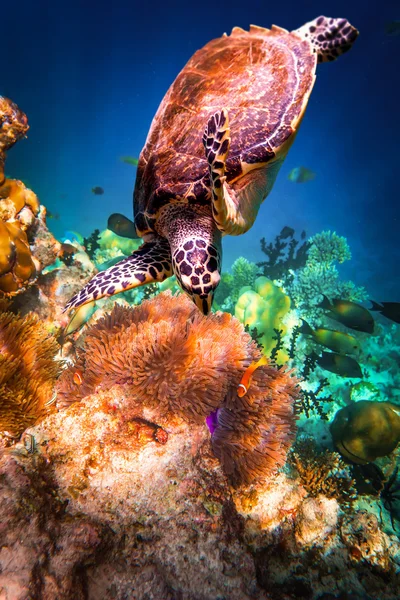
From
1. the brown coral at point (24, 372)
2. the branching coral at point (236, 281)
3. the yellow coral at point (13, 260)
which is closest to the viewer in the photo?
the brown coral at point (24, 372)

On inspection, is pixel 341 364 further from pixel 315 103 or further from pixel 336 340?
pixel 315 103

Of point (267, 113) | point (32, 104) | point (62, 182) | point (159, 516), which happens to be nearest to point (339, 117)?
point (267, 113)

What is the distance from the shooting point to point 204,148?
2420 mm

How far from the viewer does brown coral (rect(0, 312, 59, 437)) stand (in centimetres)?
206

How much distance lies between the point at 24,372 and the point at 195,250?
1876mm

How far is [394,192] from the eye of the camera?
94.3ft

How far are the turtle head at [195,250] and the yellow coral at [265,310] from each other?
389cm

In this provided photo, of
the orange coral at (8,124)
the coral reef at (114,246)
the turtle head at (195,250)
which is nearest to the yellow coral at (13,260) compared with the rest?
the orange coral at (8,124)

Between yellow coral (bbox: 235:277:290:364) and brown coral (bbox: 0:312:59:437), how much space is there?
180 inches

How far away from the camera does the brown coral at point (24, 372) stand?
206 cm

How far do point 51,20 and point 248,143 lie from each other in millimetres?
37416

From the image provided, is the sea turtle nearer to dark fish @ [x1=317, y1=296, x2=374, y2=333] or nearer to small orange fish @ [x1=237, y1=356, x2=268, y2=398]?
small orange fish @ [x1=237, y1=356, x2=268, y2=398]

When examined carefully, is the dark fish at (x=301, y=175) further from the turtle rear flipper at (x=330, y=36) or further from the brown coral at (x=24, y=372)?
the brown coral at (x=24, y=372)

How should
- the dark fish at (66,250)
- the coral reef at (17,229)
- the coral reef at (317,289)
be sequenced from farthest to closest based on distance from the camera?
the coral reef at (317,289)
the dark fish at (66,250)
the coral reef at (17,229)
